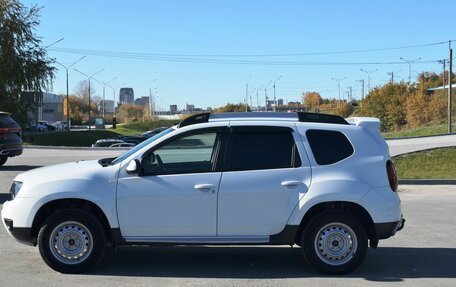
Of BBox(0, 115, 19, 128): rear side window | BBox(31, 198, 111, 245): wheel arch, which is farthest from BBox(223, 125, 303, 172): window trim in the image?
BBox(0, 115, 19, 128): rear side window

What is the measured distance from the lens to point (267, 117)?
21.2ft

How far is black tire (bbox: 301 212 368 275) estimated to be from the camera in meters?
6.10

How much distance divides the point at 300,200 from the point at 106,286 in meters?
2.28

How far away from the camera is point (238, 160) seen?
6.16 metres

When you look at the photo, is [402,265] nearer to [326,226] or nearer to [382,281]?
[382,281]

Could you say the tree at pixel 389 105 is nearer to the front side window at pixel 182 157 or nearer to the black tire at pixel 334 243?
the black tire at pixel 334 243

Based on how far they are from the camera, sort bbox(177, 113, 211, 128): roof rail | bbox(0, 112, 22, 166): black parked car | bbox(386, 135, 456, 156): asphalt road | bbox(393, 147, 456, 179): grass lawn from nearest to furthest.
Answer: bbox(177, 113, 211, 128): roof rail < bbox(0, 112, 22, 166): black parked car < bbox(393, 147, 456, 179): grass lawn < bbox(386, 135, 456, 156): asphalt road

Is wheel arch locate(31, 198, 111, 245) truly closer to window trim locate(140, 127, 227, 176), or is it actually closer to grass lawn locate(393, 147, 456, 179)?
window trim locate(140, 127, 227, 176)

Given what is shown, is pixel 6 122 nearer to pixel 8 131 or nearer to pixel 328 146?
pixel 8 131

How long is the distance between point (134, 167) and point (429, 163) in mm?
Answer: 20028

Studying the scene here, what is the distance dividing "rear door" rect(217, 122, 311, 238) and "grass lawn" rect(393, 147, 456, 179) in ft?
51.5

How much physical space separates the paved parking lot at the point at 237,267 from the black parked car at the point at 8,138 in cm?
995

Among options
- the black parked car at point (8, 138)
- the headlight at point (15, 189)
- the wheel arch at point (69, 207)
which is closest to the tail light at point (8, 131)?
the black parked car at point (8, 138)

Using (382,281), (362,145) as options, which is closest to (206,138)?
(362,145)
